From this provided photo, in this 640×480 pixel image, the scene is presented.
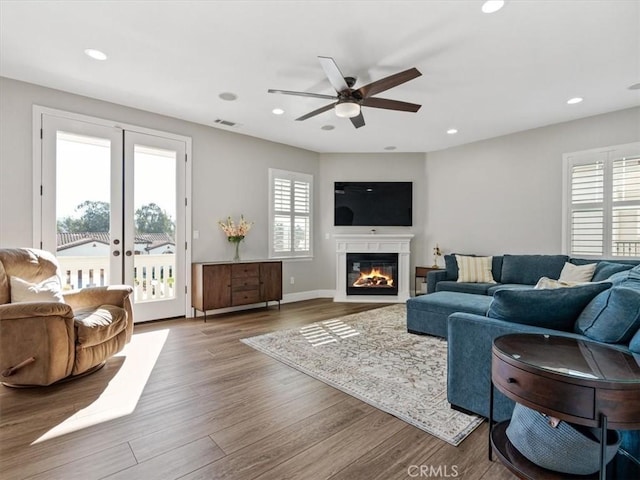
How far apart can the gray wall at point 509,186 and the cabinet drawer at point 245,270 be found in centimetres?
346

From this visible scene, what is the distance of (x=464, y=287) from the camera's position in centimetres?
472

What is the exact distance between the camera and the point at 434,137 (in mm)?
5473

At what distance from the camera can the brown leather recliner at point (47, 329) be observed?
233 centimetres

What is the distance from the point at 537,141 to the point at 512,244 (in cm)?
165

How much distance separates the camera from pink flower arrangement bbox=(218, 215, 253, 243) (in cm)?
503

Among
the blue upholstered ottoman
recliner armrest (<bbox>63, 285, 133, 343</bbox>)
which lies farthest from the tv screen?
recliner armrest (<bbox>63, 285, 133, 343</bbox>)

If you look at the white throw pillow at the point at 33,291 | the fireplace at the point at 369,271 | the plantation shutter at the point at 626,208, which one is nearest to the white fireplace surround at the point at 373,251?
the fireplace at the point at 369,271

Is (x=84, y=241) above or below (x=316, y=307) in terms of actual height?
above

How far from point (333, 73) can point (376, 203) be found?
387 centimetres

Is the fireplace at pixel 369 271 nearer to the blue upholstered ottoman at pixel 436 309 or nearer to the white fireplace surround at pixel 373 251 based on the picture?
the white fireplace surround at pixel 373 251

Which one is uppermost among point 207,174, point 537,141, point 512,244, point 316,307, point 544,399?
point 537,141

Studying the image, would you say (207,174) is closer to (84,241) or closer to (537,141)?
(84,241)

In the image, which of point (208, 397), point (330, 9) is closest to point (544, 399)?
point (208, 397)

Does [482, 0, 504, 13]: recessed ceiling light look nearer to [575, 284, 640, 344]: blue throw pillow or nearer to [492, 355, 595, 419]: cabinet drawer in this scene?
[575, 284, 640, 344]: blue throw pillow
